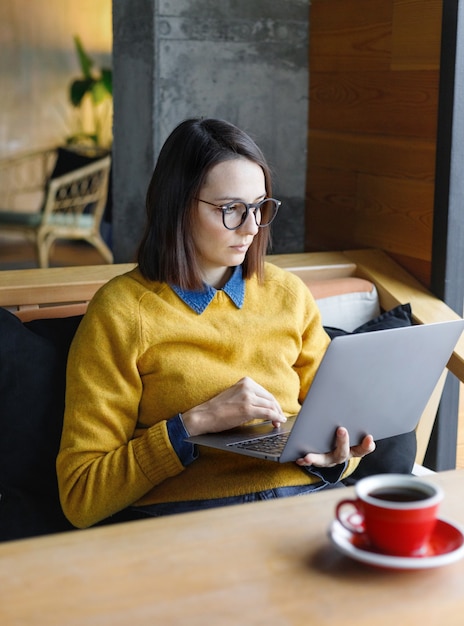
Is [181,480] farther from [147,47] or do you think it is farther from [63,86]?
[63,86]

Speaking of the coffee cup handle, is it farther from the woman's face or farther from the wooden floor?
the wooden floor

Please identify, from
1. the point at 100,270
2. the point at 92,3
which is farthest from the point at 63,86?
the point at 100,270

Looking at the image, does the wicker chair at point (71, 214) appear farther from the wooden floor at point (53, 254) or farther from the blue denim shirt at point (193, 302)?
the blue denim shirt at point (193, 302)

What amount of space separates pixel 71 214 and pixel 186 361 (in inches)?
169

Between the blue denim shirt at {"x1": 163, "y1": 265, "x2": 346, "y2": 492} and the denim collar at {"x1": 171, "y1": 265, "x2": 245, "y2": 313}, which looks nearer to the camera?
the blue denim shirt at {"x1": 163, "y1": 265, "x2": 346, "y2": 492}

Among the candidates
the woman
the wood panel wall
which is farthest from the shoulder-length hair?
the wood panel wall

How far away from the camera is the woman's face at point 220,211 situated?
1725mm

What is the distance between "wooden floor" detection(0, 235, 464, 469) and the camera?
650 centimetres

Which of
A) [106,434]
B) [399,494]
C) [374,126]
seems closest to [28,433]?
[106,434]

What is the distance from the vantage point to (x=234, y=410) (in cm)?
159

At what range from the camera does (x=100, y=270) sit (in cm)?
230

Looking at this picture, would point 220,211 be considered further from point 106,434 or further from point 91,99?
point 91,99

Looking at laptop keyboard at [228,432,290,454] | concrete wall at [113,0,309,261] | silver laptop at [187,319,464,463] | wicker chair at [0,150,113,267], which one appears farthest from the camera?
wicker chair at [0,150,113,267]

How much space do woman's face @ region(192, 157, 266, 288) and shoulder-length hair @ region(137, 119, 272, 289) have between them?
0.04ft
